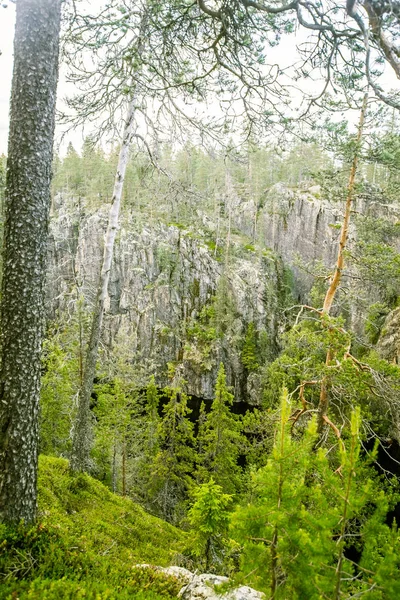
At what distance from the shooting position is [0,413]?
3098 mm

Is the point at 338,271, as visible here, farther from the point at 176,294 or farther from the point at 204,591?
the point at 176,294

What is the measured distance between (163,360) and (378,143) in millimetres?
29177

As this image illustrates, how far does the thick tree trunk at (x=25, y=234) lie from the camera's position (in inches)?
124

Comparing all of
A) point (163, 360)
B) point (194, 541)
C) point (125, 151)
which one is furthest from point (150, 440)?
point (163, 360)

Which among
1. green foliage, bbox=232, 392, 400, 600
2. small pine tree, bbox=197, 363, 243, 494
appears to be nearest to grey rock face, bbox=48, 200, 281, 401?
small pine tree, bbox=197, 363, 243, 494

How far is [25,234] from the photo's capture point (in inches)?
127

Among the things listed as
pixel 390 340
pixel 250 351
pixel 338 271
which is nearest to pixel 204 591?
pixel 338 271

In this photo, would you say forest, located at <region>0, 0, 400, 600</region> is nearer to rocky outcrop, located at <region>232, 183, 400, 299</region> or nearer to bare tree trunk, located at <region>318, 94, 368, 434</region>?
bare tree trunk, located at <region>318, 94, 368, 434</region>

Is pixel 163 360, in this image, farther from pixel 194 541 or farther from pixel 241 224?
pixel 194 541

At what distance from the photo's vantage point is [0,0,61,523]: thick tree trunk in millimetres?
3152

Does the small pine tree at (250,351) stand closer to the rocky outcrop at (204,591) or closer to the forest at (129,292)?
the forest at (129,292)

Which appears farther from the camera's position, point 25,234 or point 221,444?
point 221,444

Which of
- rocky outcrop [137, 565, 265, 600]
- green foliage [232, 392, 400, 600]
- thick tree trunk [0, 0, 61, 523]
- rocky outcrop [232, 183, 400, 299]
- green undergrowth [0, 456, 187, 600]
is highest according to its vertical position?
rocky outcrop [232, 183, 400, 299]

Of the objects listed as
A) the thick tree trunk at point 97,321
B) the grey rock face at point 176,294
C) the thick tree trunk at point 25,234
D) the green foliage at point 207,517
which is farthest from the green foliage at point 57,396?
the grey rock face at point 176,294
